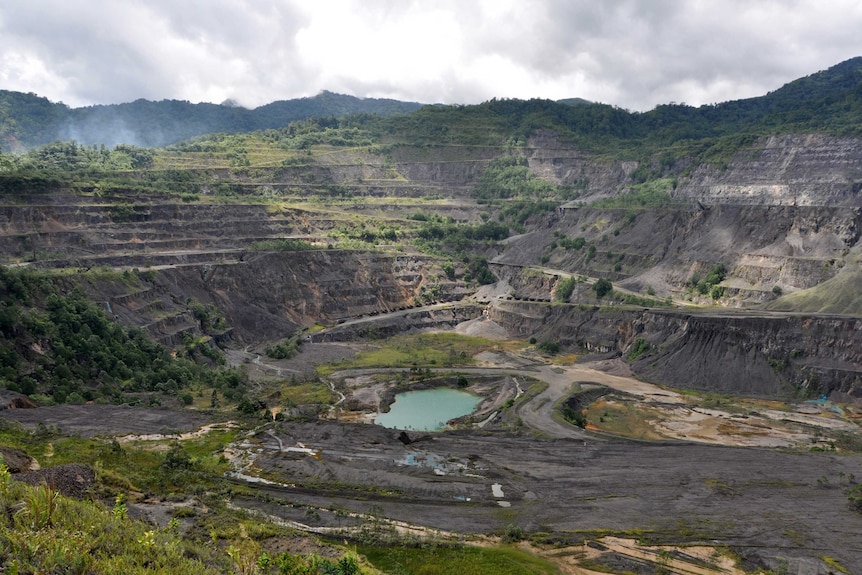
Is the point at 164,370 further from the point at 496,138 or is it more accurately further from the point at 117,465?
the point at 496,138

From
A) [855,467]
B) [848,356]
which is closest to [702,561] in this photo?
[855,467]

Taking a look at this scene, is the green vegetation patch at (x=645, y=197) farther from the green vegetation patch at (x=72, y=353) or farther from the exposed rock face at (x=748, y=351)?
the green vegetation patch at (x=72, y=353)

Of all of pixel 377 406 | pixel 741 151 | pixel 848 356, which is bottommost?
pixel 377 406

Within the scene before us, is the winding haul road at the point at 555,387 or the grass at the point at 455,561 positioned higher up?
the grass at the point at 455,561

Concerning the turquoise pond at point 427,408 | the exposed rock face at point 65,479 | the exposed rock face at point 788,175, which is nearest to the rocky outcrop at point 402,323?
the turquoise pond at point 427,408

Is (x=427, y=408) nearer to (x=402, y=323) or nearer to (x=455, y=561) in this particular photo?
(x=402, y=323)

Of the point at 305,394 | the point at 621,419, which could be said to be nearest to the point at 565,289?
the point at 621,419
